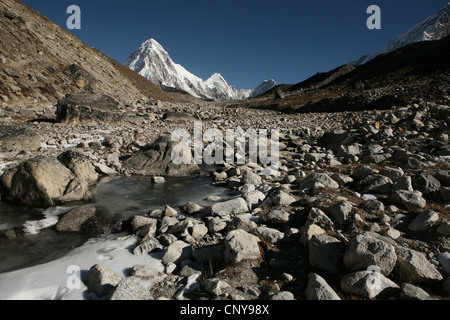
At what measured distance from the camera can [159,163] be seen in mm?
10883

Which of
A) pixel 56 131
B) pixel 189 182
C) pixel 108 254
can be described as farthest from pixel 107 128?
pixel 108 254

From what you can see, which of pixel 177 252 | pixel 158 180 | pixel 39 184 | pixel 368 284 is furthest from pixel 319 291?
pixel 158 180

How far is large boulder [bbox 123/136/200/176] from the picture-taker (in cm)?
1066

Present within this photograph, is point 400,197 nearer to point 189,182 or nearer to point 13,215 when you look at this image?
point 189,182

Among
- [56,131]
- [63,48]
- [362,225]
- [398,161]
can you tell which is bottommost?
[362,225]

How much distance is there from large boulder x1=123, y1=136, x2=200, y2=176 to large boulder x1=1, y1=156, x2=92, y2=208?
338 cm

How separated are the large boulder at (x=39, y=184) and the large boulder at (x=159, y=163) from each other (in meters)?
3.38

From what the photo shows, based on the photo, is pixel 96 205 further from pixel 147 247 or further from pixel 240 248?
pixel 240 248

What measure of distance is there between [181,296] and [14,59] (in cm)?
3109

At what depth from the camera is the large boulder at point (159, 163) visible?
420 inches

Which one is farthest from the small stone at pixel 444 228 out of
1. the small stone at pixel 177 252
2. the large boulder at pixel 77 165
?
the large boulder at pixel 77 165

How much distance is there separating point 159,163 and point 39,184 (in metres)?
4.66

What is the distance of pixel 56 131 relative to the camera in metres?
15.1

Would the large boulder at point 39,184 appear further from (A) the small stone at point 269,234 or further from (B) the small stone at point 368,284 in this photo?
(B) the small stone at point 368,284
